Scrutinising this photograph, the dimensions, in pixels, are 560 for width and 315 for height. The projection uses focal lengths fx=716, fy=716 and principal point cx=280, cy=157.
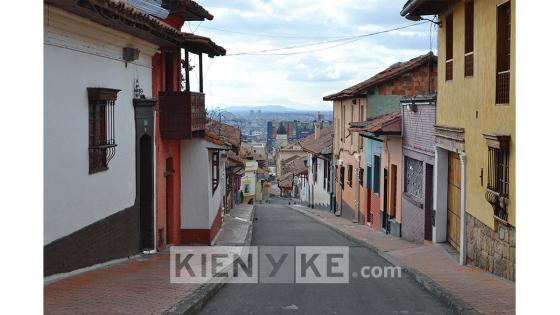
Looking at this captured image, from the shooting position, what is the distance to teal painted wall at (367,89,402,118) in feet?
92.3

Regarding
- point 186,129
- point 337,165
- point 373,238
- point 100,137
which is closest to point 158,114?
point 186,129

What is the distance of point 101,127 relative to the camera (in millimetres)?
12734

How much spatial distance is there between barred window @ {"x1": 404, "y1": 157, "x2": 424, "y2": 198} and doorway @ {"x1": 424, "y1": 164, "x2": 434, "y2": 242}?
610 mm

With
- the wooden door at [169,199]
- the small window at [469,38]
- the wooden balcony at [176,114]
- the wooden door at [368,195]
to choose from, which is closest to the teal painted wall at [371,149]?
the wooden door at [368,195]

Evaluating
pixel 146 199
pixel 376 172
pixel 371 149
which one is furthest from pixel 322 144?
pixel 146 199

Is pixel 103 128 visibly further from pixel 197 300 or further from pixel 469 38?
pixel 469 38

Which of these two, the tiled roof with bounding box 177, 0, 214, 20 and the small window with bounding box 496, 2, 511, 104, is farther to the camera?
the tiled roof with bounding box 177, 0, 214, 20

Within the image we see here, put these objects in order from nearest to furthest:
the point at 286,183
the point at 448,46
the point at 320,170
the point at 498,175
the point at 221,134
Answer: the point at 498,175, the point at 448,46, the point at 221,134, the point at 320,170, the point at 286,183

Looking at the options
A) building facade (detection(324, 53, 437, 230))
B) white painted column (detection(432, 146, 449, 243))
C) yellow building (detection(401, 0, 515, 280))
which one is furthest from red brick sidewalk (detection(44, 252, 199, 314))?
building facade (detection(324, 53, 437, 230))

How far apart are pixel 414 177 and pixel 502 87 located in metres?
8.44

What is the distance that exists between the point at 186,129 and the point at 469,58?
21.8ft

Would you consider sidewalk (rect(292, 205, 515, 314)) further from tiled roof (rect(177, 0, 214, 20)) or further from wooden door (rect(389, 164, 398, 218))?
tiled roof (rect(177, 0, 214, 20))

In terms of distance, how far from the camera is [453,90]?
15648 mm

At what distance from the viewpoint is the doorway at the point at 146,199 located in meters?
16.0
